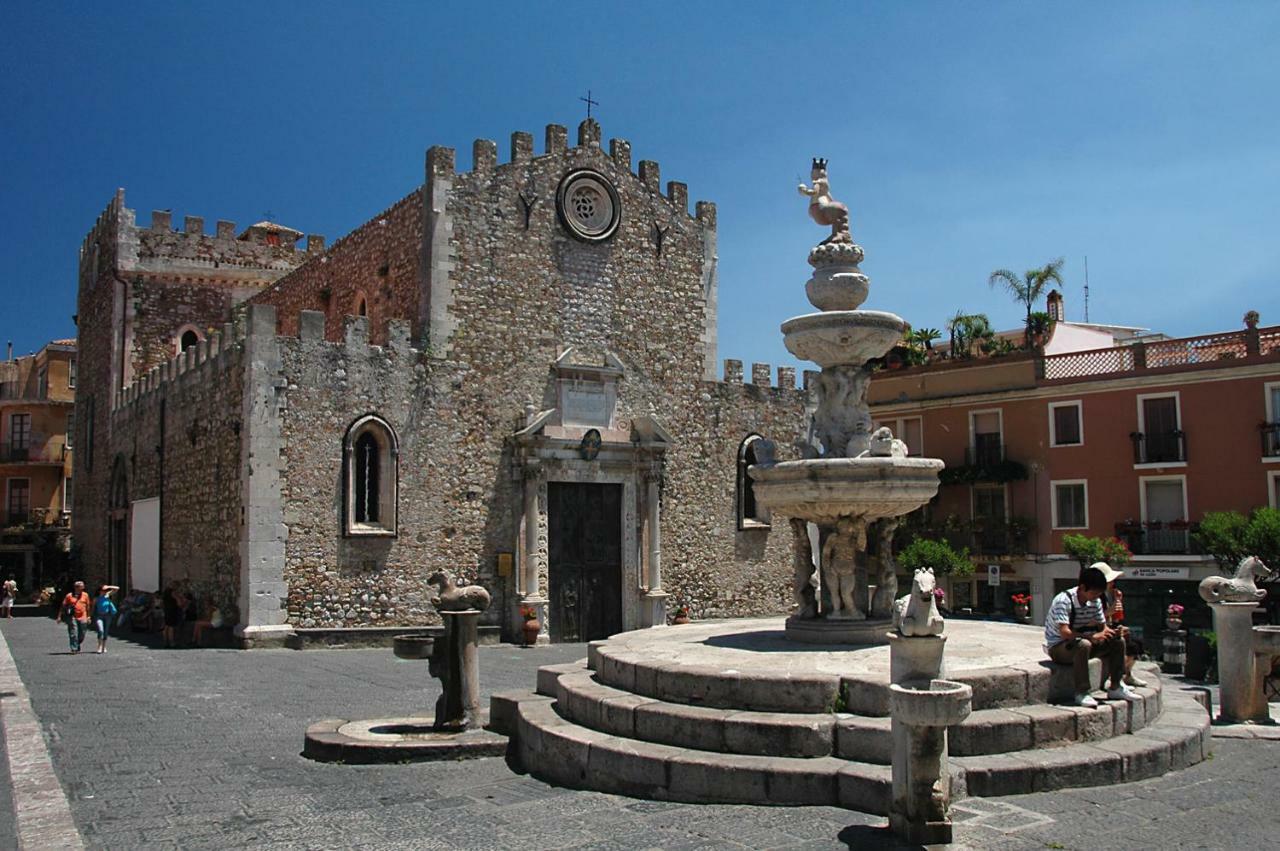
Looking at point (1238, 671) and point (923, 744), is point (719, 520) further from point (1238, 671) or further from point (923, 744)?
point (923, 744)

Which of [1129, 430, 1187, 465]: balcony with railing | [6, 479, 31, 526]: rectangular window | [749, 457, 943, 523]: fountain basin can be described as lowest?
[749, 457, 943, 523]: fountain basin

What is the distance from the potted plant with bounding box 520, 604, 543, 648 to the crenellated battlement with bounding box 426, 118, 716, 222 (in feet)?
29.1

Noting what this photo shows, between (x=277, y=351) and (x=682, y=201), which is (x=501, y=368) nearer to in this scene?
(x=277, y=351)

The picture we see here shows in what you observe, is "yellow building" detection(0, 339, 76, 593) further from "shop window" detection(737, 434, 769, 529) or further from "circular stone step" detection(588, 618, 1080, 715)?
"circular stone step" detection(588, 618, 1080, 715)

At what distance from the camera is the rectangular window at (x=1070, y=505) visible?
1330 inches

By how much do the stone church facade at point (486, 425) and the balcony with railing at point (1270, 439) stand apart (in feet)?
45.0

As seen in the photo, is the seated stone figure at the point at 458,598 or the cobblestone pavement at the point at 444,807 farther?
the seated stone figure at the point at 458,598

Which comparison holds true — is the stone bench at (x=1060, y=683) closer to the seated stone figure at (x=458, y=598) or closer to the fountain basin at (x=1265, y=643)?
the fountain basin at (x=1265, y=643)

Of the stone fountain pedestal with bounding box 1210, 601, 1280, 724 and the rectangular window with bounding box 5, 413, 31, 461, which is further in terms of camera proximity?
the rectangular window with bounding box 5, 413, 31, 461

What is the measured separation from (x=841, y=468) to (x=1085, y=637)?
97.2 inches

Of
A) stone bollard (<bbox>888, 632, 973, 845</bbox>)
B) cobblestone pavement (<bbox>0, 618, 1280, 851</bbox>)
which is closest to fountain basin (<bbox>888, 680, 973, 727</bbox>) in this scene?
stone bollard (<bbox>888, 632, 973, 845</bbox>)

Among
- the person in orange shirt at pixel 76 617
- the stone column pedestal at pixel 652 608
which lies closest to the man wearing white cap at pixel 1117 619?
the stone column pedestal at pixel 652 608

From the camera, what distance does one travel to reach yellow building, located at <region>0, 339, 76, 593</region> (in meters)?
47.7

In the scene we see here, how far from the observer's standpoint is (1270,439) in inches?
1190
